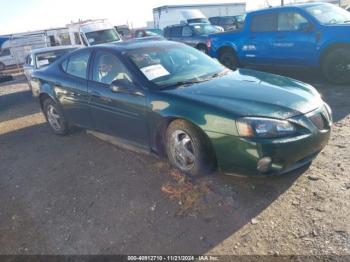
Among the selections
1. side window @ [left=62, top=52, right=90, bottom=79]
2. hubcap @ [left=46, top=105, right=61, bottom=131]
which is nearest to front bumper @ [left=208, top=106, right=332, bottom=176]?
side window @ [left=62, top=52, right=90, bottom=79]

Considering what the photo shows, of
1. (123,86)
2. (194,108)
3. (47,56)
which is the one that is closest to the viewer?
(194,108)

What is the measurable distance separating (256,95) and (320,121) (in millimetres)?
696

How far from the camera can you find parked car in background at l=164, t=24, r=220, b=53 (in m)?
12.8

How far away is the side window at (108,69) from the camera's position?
433 cm

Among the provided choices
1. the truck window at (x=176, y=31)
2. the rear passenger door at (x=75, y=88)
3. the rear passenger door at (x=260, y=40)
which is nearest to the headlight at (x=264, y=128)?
the rear passenger door at (x=75, y=88)

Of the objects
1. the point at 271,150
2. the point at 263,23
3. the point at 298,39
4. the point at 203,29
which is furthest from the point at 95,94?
the point at 203,29

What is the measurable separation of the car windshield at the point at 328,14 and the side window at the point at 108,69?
5010 mm

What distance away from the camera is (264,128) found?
3232mm

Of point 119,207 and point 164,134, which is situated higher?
point 164,134

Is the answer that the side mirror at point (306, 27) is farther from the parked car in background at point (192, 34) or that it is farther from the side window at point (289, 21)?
the parked car in background at point (192, 34)

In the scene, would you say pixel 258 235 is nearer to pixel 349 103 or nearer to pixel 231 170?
pixel 231 170

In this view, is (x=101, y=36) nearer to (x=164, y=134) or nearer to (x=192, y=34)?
(x=192, y=34)

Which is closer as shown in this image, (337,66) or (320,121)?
(320,121)

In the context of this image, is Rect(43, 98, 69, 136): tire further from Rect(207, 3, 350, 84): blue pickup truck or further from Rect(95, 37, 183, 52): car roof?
Rect(207, 3, 350, 84): blue pickup truck
